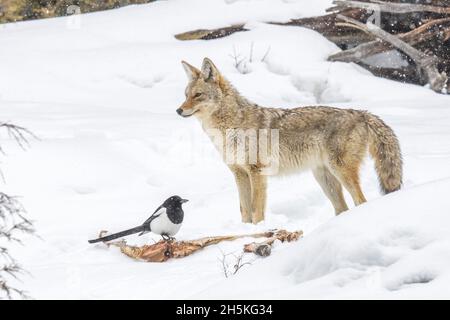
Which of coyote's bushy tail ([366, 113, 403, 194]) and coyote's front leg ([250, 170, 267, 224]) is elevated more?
coyote's bushy tail ([366, 113, 403, 194])

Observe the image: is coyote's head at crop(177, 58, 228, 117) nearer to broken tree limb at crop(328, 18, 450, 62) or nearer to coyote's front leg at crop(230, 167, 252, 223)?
coyote's front leg at crop(230, 167, 252, 223)

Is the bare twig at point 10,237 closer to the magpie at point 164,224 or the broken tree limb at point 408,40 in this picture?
the magpie at point 164,224

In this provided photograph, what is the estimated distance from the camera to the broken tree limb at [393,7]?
53.6 ft

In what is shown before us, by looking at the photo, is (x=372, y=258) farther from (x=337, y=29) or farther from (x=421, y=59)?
(x=337, y=29)

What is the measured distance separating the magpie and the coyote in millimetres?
1057

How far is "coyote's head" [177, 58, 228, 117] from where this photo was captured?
870cm

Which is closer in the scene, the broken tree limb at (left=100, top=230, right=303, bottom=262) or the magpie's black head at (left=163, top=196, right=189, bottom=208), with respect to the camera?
the broken tree limb at (left=100, top=230, right=303, bottom=262)

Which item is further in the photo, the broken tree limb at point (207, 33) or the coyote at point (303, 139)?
the broken tree limb at point (207, 33)

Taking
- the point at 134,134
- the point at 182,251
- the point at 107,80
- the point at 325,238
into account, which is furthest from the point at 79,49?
the point at 325,238

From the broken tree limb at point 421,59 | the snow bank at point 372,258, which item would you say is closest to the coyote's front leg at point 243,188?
the snow bank at point 372,258

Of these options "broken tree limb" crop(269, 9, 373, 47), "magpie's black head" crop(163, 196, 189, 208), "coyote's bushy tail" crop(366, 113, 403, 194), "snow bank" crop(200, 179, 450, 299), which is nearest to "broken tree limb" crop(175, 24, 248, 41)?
"broken tree limb" crop(269, 9, 373, 47)

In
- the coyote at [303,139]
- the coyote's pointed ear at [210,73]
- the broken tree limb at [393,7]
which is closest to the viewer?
the coyote at [303,139]

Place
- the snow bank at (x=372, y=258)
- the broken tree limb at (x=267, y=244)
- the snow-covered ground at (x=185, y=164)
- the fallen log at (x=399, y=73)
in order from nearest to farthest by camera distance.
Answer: the snow bank at (x=372, y=258)
the snow-covered ground at (x=185, y=164)
the broken tree limb at (x=267, y=244)
the fallen log at (x=399, y=73)

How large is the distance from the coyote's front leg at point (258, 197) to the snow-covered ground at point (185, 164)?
Answer: 0.24 meters
